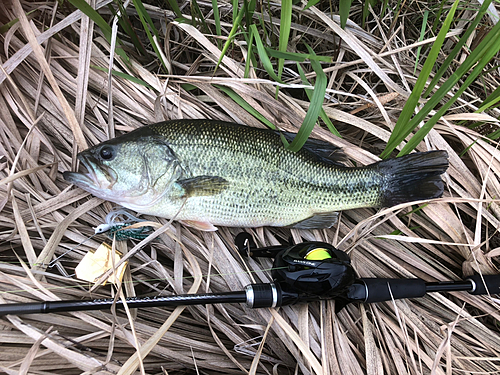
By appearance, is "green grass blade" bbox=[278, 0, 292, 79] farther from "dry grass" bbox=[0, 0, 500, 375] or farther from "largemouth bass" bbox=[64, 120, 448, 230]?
"largemouth bass" bbox=[64, 120, 448, 230]

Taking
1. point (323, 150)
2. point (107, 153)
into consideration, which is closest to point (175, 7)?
point (107, 153)

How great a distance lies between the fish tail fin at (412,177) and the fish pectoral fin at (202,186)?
120cm

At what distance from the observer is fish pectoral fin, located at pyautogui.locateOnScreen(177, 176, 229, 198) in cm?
211

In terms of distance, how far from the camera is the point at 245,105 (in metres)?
2.38

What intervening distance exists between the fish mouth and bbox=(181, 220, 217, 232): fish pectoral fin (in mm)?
585

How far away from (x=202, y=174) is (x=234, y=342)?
1.21 meters

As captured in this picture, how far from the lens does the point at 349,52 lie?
2.60m

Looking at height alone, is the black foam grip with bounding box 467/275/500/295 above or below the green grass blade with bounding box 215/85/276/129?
below

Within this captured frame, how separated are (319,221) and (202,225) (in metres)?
0.89

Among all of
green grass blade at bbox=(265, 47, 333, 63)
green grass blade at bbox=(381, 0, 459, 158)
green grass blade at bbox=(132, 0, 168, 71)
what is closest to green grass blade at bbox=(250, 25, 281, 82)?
green grass blade at bbox=(265, 47, 333, 63)

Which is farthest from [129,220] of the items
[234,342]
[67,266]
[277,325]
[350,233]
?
[350,233]

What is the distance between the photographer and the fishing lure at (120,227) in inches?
82.7

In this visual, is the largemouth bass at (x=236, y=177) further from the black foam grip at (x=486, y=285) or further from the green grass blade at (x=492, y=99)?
the black foam grip at (x=486, y=285)

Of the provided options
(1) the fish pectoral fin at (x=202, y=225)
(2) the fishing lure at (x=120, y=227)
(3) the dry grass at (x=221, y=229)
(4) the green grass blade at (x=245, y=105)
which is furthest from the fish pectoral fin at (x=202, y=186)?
(4) the green grass blade at (x=245, y=105)
